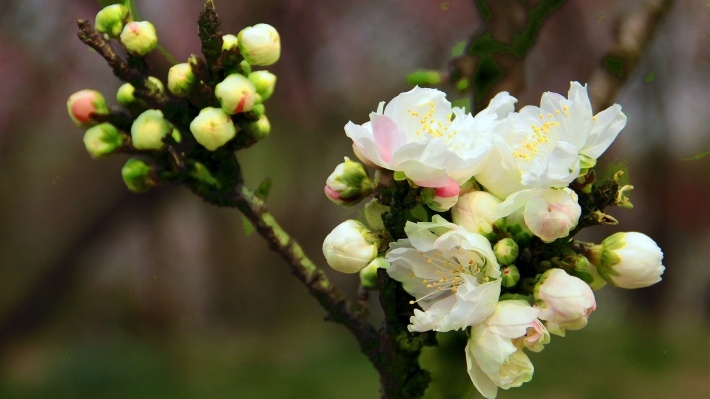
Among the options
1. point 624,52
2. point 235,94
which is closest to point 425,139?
point 235,94

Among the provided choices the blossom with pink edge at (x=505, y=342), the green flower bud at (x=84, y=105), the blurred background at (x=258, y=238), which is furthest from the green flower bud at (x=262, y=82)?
the blurred background at (x=258, y=238)

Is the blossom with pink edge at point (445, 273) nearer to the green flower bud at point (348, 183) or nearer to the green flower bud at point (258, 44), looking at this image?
the green flower bud at point (348, 183)

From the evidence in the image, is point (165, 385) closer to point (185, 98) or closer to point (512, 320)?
point (185, 98)

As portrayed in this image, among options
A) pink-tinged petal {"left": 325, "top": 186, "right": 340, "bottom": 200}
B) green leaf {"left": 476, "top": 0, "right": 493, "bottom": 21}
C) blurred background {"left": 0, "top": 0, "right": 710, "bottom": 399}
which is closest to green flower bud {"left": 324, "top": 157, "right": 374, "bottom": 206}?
pink-tinged petal {"left": 325, "top": 186, "right": 340, "bottom": 200}

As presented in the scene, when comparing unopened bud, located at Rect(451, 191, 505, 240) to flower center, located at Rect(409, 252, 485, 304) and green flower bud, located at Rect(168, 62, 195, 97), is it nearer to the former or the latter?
flower center, located at Rect(409, 252, 485, 304)

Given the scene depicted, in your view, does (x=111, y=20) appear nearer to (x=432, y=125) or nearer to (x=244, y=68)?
(x=244, y=68)
